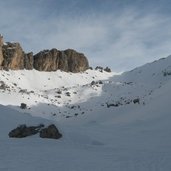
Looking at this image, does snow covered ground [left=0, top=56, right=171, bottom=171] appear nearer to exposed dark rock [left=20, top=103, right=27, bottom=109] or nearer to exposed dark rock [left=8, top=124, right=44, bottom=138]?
exposed dark rock [left=8, top=124, right=44, bottom=138]

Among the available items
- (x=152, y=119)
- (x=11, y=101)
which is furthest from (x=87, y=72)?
(x=152, y=119)

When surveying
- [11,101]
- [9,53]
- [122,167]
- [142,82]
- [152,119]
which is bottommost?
[122,167]

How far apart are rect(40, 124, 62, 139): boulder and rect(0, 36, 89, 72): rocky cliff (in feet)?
194

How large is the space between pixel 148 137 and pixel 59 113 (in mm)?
31802

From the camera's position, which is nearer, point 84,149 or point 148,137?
point 84,149

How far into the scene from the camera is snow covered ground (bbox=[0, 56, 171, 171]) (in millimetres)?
19812

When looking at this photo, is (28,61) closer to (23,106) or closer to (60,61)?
(60,61)

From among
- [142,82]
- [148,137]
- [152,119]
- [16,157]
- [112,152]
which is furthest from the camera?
[142,82]

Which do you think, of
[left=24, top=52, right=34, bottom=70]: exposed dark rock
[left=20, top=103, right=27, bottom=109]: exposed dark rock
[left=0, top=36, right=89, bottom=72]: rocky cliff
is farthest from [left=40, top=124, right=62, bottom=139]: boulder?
[left=24, top=52, right=34, bottom=70]: exposed dark rock

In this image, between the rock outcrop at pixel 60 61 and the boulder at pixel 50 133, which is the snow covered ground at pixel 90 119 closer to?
the boulder at pixel 50 133

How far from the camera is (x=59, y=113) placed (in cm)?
6166

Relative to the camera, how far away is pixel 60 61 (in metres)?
96.4

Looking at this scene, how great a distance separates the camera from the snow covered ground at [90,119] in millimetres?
19812

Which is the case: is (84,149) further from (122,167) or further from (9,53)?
(9,53)
